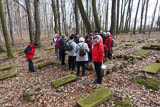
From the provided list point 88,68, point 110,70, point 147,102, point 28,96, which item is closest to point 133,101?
point 147,102

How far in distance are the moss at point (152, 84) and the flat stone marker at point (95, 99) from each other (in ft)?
5.27

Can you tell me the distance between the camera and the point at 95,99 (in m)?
3.11

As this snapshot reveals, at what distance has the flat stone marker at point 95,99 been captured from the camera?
2.95m

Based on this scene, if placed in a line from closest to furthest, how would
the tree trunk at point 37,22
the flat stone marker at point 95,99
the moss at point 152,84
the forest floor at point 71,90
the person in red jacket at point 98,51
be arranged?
the flat stone marker at point 95,99, the forest floor at point 71,90, the moss at point 152,84, the person in red jacket at point 98,51, the tree trunk at point 37,22

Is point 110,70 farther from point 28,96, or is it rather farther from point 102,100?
point 28,96

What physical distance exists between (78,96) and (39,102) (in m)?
1.35

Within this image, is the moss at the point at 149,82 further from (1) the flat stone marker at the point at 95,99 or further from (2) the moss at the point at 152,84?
(1) the flat stone marker at the point at 95,99

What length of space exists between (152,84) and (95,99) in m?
2.27

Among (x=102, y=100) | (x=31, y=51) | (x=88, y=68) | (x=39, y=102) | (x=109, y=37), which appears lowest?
(x=39, y=102)

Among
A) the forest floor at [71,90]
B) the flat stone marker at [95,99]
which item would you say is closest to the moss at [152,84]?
the forest floor at [71,90]

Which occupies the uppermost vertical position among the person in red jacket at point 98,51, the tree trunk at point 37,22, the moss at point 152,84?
the tree trunk at point 37,22

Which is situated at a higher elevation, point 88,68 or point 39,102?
point 88,68

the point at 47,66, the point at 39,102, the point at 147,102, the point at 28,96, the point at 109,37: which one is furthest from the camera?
the point at 47,66

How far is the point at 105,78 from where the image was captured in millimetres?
4562
